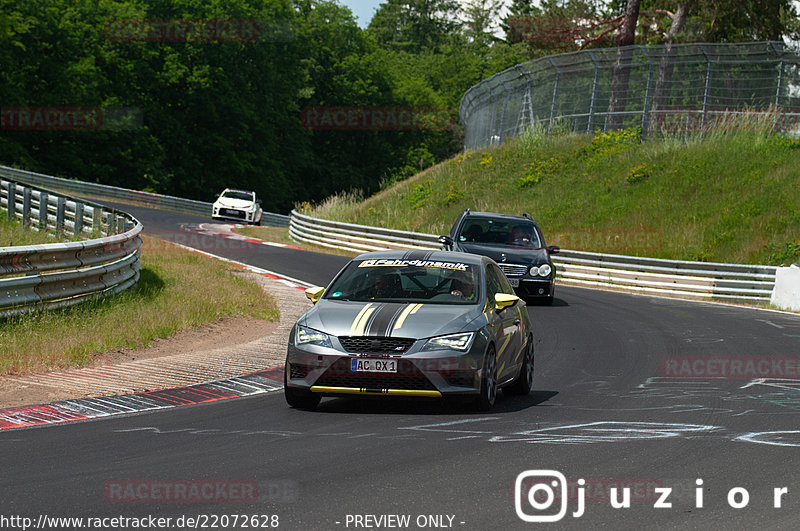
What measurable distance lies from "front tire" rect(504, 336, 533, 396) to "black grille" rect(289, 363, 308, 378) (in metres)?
2.34

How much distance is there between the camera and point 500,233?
2173 centimetres

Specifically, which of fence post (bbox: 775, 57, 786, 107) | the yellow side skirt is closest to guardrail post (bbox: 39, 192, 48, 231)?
the yellow side skirt

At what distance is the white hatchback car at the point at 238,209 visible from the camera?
47.6m

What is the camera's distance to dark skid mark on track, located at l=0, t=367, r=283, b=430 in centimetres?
872

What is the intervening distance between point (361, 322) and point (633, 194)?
3016cm

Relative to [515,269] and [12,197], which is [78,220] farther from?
[515,269]

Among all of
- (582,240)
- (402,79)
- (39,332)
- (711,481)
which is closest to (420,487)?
(711,481)

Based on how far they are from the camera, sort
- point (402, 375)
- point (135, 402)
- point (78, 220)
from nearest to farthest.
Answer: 1. point (402, 375)
2. point (135, 402)
3. point (78, 220)

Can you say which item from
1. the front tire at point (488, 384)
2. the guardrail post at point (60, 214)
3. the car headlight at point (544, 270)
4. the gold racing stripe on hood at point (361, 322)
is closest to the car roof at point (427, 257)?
the gold racing stripe on hood at point (361, 322)

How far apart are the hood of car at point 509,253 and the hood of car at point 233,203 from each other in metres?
27.8

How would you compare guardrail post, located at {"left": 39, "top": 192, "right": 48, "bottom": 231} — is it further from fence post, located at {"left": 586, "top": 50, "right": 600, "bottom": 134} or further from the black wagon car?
fence post, located at {"left": 586, "top": 50, "right": 600, "bottom": 134}

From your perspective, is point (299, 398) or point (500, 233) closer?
point (299, 398)

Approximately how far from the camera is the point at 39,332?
12391 millimetres

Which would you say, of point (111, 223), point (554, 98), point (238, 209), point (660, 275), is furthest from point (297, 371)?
point (238, 209)
